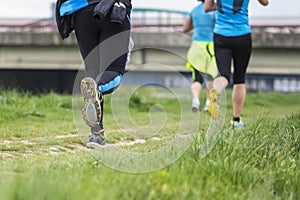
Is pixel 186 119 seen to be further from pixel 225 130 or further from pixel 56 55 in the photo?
pixel 56 55

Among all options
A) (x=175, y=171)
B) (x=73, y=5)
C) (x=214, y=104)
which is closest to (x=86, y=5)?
(x=73, y=5)

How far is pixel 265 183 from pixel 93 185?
1.16 m

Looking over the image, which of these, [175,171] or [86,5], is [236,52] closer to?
[86,5]

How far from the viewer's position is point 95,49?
4.88 m

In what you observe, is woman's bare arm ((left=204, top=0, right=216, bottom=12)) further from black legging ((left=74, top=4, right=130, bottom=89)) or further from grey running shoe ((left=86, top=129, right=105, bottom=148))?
grey running shoe ((left=86, top=129, right=105, bottom=148))

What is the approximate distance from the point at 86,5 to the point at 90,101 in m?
0.87

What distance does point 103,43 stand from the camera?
480 cm

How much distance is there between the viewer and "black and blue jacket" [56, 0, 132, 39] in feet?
15.1

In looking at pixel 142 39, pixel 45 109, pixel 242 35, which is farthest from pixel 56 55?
pixel 242 35

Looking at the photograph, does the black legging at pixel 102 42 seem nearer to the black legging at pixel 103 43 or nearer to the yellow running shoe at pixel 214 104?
the black legging at pixel 103 43

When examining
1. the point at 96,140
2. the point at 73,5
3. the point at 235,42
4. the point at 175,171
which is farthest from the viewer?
the point at 235,42

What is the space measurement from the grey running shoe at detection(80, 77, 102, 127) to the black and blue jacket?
56 centimetres

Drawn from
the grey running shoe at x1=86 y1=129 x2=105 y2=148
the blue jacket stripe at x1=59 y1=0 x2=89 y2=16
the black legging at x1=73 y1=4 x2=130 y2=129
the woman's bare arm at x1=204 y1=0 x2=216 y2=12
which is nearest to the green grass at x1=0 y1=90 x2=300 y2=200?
the grey running shoe at x1=86 y1=129 x2=105 y2=148

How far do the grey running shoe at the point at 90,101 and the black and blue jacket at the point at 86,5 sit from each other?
556 millimetres
